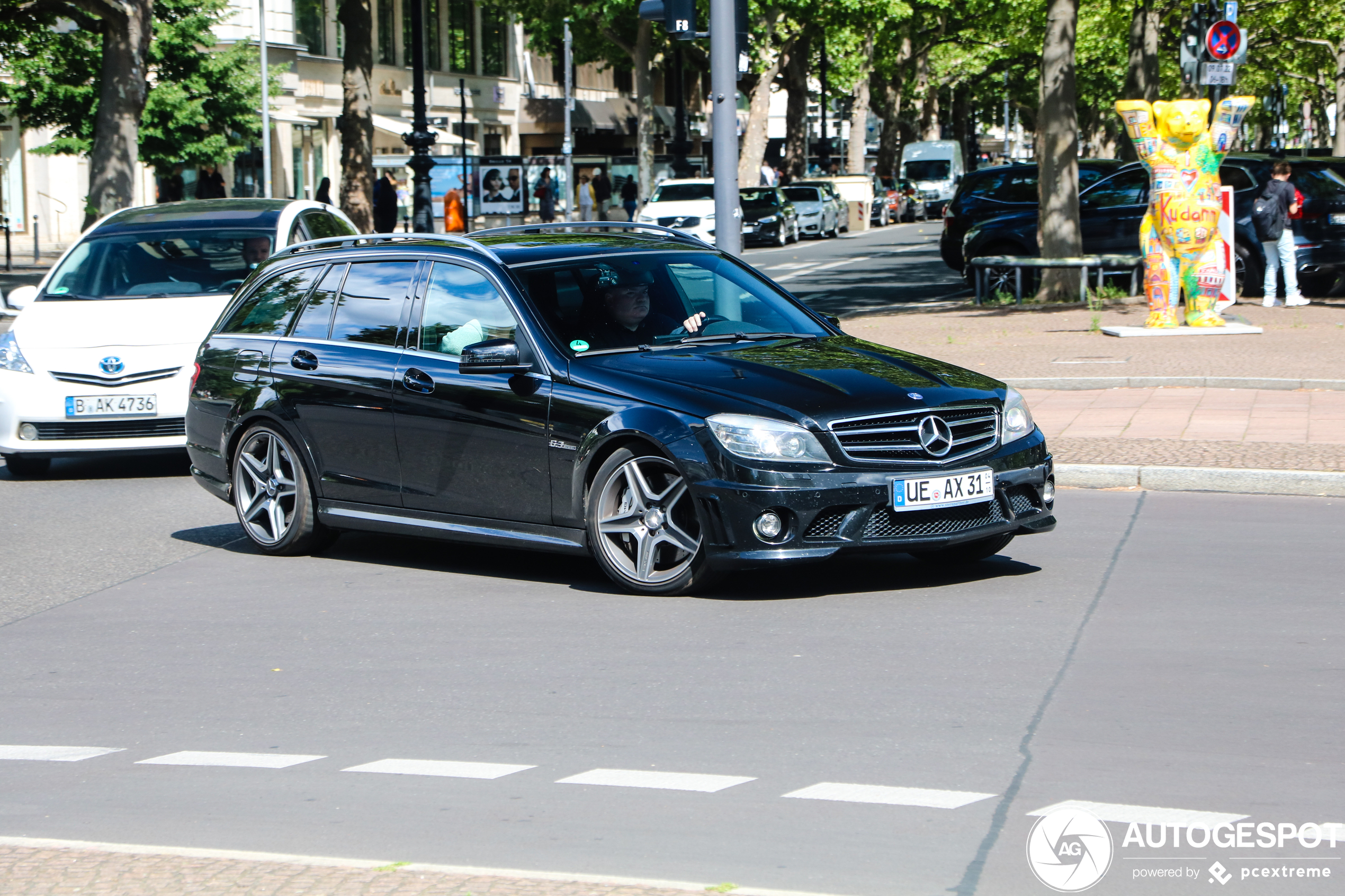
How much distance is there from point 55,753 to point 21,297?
Answer: 24.5ft

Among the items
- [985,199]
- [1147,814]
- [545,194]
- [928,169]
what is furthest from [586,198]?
[1147,814]

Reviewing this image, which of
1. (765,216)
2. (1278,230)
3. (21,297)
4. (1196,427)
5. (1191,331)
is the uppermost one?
(765,216)

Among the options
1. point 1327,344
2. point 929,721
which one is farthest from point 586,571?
point 1327,344

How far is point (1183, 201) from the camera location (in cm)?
1683

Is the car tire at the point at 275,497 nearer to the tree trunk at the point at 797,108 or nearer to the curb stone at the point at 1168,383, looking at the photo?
the curb stone at the point at 1168,383

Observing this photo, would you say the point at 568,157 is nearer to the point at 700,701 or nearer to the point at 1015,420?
the point at 1015,420

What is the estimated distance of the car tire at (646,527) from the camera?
740 centimetres

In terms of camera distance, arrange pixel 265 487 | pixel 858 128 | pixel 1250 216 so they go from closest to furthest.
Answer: pixel 265 487 → pixel 1250 216 → pixel 858 128

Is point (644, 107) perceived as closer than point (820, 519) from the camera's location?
No

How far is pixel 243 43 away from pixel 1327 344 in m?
39.1

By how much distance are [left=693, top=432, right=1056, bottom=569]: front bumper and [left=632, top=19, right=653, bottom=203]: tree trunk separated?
47232 mm

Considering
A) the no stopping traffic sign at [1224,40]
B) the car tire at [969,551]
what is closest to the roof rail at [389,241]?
the car tire at [969,551]

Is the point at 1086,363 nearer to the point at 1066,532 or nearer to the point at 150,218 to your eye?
the point at 1066,532

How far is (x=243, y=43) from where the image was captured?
163ft
